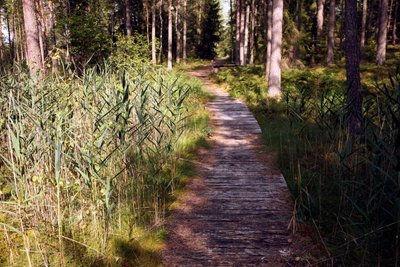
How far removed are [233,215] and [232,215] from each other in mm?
13

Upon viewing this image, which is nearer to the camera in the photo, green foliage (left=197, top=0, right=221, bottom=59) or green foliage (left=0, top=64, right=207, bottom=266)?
green foliage (left=0, top=64, right=207, bottom=266)

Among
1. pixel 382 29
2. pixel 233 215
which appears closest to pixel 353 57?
pixel 233 215

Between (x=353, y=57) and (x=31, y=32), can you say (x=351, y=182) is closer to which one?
(x=353, y=57)

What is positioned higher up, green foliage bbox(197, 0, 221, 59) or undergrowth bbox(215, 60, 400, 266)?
green foliage bbox(197, 0, 221, 59)

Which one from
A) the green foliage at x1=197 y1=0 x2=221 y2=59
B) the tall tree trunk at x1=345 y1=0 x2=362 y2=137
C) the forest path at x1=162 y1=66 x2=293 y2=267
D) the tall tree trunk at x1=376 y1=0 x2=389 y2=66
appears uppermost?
the green foliage at x1=197 y1=0 x2=221 y2=59

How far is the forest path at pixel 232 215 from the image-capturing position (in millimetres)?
3320

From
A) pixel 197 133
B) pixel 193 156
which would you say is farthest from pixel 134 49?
pixel 193 156

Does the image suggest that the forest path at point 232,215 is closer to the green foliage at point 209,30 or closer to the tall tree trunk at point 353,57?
the tall tree trunk at point 353,57

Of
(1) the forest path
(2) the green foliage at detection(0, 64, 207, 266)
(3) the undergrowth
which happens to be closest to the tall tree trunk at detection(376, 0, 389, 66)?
(3) the undergrowth

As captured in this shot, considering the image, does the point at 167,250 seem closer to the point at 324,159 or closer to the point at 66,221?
the point at 66,221

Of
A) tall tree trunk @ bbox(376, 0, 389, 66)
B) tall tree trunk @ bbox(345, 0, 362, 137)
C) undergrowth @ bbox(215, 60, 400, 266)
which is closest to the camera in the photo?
undergrowth @ bbox(215, 60, 400, 266)

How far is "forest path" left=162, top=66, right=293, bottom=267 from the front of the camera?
10.9ft

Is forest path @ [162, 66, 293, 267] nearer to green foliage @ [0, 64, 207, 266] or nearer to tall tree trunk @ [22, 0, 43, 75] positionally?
green foliage @ [0, 64, 207, 266]

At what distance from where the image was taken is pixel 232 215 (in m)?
4.16
